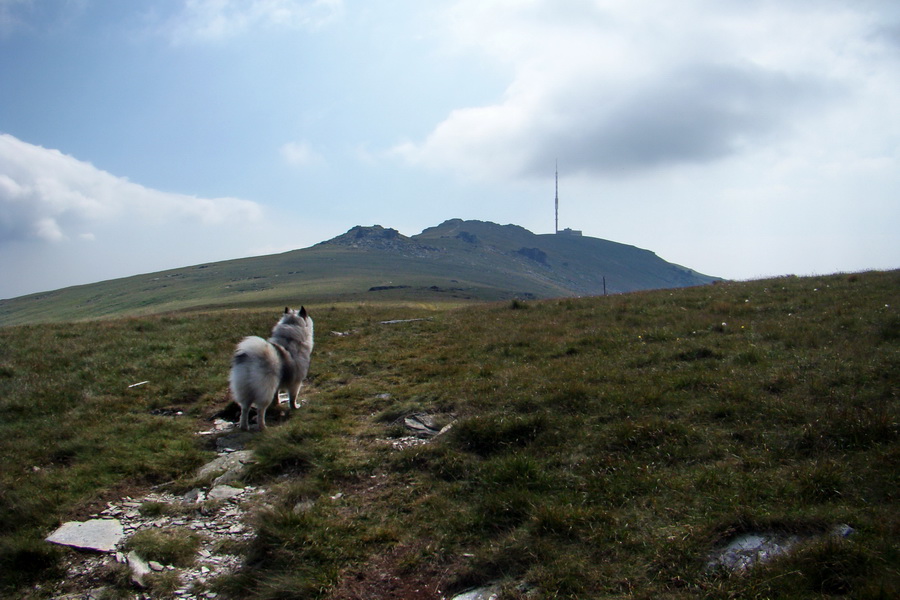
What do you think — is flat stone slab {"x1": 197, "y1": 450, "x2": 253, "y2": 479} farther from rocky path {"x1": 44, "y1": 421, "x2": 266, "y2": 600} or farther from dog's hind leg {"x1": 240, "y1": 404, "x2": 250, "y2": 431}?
dog's hind leg {"x1": 240, "y1": 404, "x2": 250, "y2": 431}

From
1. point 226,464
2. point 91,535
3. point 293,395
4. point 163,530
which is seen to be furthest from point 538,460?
point 293,395

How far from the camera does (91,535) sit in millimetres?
6180

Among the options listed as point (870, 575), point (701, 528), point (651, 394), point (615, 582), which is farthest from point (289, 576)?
point (651, 394)

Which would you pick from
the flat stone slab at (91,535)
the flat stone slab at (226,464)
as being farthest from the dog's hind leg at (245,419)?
the flat stone slab at (91,535)

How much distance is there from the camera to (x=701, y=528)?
16.8 ft

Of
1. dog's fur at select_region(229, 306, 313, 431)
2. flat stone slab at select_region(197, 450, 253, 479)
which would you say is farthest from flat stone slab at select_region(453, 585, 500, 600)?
dog's fur at select_region(229, 306, 313, 431)

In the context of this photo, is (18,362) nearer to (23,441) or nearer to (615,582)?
(23,441)

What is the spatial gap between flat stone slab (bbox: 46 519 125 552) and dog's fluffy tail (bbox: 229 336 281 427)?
3581 millimetres

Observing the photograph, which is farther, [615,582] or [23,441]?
[23,441]

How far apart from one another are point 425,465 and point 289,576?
2.76 m

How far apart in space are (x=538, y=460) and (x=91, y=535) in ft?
19.7

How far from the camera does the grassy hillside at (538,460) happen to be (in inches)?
197

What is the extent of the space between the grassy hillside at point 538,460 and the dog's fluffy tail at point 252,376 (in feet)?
2.66

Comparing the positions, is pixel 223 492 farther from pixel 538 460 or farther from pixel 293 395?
pixel 538 460
